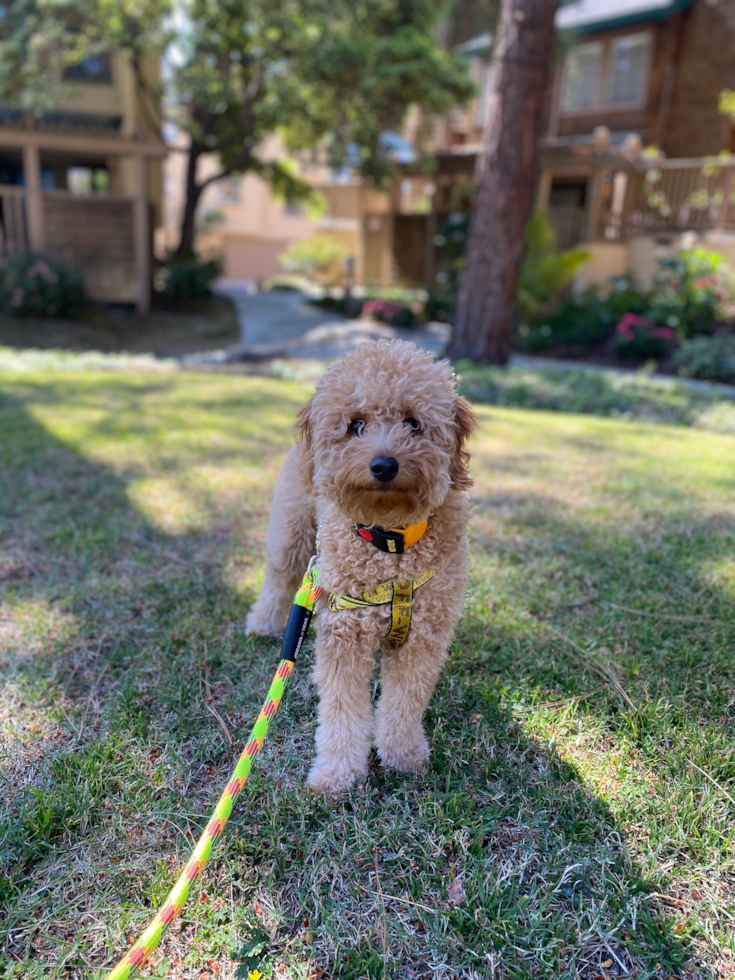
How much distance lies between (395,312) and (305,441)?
48.9 ft

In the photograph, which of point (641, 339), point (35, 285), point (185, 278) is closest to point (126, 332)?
point (35, 285)

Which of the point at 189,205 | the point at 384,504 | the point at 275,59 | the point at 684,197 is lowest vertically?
the point at 384,504

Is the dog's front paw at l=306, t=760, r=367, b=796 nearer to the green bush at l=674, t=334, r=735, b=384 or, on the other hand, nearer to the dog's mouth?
the dog's mouth

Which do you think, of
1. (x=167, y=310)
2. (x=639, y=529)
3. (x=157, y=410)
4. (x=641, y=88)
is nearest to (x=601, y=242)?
(x=641, y=88)

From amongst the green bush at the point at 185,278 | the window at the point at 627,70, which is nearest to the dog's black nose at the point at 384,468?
the green bush at the point at 185,278

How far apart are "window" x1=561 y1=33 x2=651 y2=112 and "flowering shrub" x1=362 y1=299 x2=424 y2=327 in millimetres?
8475

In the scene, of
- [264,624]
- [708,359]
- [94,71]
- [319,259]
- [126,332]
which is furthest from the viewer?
[319,259]

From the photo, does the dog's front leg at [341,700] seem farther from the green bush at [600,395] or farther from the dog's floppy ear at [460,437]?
the green bush at [600,395]

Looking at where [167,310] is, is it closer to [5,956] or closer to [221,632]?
[221,632]

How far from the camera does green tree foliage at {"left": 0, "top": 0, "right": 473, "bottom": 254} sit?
42.7 ft

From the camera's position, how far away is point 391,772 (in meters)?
2.18

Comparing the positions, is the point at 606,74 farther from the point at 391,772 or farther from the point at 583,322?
the point at 391,772

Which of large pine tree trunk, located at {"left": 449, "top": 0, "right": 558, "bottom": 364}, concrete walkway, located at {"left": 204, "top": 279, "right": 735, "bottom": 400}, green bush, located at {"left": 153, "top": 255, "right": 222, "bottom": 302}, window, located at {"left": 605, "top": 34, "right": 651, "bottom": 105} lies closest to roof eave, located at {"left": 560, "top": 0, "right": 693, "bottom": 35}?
window, located at {"left": 605, "top": 34, "right": 651, "bottom": 105}

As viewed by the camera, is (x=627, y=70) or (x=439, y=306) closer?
(x=439, y=306)
